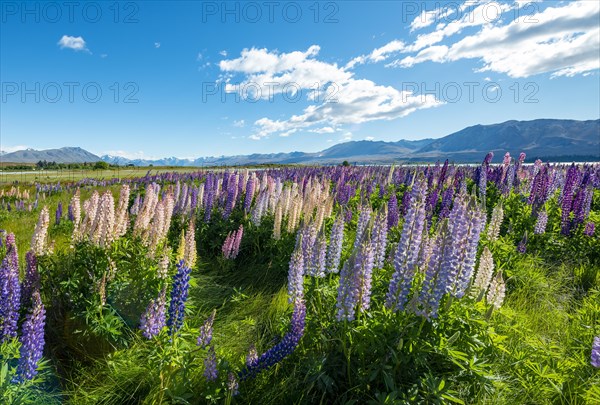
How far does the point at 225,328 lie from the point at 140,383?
1610 millimetres

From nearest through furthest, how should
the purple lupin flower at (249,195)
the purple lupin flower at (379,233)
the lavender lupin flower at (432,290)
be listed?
the lavender lupin flower at (432,290)
the purple lupin flower at (379,233)
the purple lupin flower at (249,195)

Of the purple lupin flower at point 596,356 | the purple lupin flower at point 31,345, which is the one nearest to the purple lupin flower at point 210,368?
the purple lupin flower at point 31,345

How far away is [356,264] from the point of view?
121 inches

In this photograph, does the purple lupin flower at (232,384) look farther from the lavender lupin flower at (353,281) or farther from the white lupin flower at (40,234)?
the white lupin flower at (40,234)

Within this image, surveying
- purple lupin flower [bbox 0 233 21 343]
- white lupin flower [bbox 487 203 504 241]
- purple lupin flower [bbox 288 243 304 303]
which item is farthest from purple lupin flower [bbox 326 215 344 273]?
purple lupin flower [bbox 0 233 21 343]

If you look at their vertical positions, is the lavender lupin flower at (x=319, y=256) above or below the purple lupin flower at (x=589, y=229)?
above

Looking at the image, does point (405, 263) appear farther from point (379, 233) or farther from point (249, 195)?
point (249, 195)

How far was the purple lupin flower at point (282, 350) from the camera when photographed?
11.0ft

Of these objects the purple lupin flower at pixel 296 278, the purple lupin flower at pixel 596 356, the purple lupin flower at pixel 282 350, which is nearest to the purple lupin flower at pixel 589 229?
the purple lupin flower at pixel 596 356

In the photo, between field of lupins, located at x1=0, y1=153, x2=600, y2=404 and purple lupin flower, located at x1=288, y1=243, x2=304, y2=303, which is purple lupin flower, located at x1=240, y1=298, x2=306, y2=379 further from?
purple lupin flower, located at x1=288, y1=243, x2=304, y2=303

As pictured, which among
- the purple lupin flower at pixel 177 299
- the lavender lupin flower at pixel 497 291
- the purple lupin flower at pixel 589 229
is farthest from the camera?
the purple lupin flower at pixel 589 229

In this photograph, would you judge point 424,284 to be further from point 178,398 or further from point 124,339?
point 124,339

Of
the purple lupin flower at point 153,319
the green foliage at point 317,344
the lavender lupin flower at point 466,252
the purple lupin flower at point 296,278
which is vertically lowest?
the green foliage at point 317,344

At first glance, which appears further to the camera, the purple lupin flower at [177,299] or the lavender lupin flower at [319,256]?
the lavender lupin flower at [319,256]
